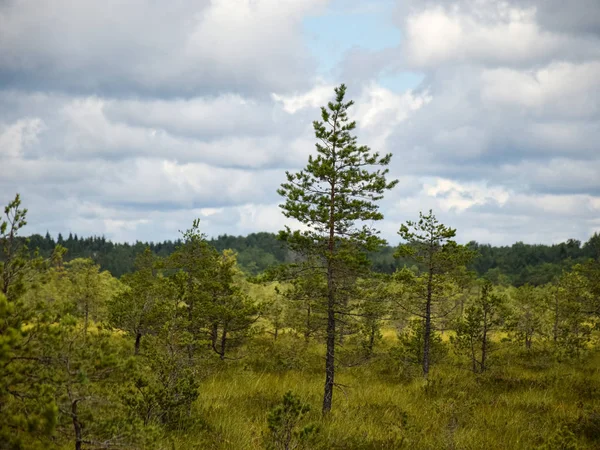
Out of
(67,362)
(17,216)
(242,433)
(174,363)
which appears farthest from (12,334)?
(242,433)

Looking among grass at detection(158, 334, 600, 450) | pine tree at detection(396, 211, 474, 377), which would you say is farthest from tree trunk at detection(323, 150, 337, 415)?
pine tree at detection(396, 211, 474, 377)

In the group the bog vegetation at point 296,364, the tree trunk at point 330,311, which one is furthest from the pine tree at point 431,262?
the tree trunk at point 330,311

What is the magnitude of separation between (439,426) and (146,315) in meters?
10.9

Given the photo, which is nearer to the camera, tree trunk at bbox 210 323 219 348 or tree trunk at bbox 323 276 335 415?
tree trunk at bbox 323 276 335 415

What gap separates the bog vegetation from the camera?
4574 millimetres

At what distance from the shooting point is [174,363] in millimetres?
8453

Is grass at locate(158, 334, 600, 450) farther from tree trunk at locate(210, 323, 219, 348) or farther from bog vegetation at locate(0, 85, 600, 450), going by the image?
tree trunk at locate(210, 323, 219, 348)

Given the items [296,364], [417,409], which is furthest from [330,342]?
[296,364]

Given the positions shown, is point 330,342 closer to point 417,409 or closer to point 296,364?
point 417,409

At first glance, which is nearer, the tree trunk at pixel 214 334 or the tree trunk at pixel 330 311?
the tree trunk at pixel 330 311

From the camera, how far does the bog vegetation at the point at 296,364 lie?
15.0 ft

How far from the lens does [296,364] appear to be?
62.0 ft

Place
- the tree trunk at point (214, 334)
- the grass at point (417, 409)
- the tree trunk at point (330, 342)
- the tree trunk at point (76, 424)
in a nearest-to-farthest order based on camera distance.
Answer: the tree trunk at point (76, 424) < the grass at point (417, 409) < the tree trunk at point (330, 342) < the tree trunk at point (214, 334)

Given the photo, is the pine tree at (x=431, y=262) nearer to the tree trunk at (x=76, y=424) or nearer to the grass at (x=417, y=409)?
the grass at (x=417, y=409)
